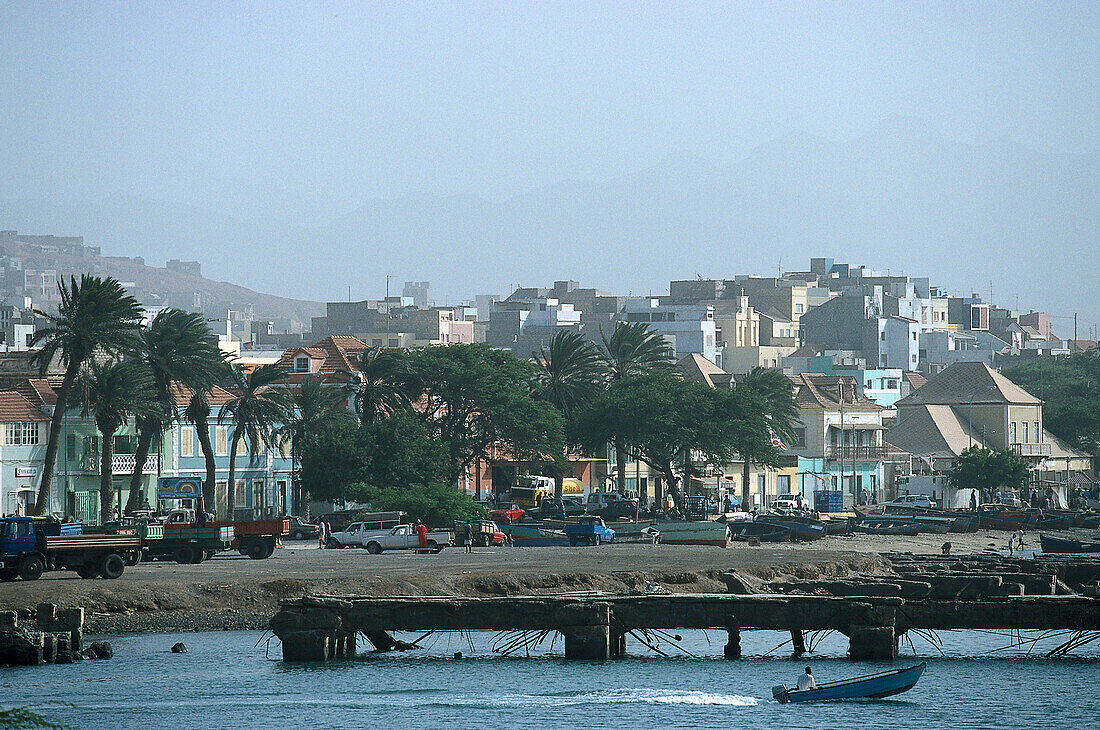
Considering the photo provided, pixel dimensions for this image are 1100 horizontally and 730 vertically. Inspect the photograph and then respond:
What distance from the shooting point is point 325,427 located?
281ft

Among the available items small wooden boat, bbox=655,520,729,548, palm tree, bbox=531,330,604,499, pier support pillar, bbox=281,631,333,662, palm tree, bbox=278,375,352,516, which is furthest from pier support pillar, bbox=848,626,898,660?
palm tree, bbox=531,330,604,499

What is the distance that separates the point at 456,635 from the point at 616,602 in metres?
10.2

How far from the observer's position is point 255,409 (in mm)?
81688

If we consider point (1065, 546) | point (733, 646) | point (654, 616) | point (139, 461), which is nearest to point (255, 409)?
point (139, 461)

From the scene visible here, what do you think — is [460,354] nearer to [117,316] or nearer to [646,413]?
[646,413]

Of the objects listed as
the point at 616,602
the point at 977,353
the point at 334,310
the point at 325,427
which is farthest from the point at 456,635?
the point at 977,353

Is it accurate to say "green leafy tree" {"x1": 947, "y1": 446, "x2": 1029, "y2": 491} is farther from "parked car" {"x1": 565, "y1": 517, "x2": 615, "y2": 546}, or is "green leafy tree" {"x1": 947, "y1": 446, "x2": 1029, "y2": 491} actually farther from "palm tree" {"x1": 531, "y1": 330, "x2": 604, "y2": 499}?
"parked car" {"x1": 565, "y1": 517, "x2": 615, "y2": 546}

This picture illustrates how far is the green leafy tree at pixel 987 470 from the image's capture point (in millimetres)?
115438

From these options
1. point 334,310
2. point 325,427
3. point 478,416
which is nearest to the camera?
point 325,427

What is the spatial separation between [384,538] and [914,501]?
53.8 m

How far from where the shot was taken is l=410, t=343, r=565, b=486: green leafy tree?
9188 centimetres

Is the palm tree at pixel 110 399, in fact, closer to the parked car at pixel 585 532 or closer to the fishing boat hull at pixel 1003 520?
the parked car at pixel 585 532

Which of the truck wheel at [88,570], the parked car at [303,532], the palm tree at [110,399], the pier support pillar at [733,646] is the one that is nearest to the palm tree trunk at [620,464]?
the parked car at [303,532]

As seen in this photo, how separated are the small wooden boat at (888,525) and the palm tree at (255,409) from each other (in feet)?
110
